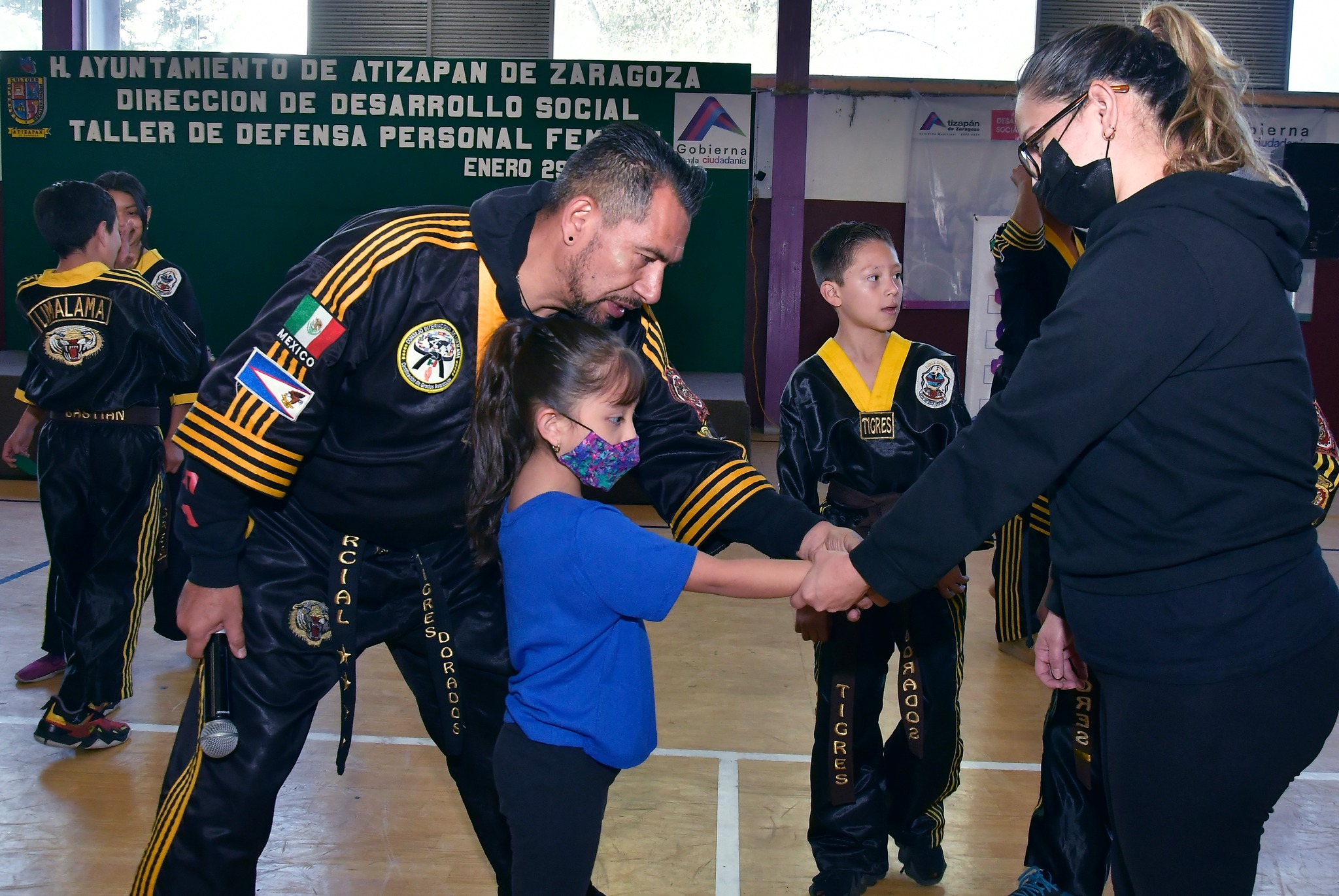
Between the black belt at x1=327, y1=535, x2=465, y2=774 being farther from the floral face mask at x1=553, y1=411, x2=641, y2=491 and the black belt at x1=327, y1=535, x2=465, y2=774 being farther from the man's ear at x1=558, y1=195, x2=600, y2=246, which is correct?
the man's ear at x1=558, y1=195, x2=600, y2=246

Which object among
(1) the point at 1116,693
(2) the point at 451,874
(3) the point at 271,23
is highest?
(3) the point at 271,23

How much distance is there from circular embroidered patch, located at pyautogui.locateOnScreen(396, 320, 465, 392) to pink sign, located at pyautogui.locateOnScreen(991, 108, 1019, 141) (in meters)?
9.56

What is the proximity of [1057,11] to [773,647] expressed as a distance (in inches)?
342

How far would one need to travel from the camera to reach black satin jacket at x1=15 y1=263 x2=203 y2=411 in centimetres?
388

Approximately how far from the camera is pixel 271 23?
11.2m

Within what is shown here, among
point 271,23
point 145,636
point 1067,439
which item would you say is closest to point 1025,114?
point 1067,439

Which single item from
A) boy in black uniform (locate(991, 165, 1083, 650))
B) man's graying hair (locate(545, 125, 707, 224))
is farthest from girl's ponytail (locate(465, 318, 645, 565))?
boy in black uniform (locate(991, 165, 1083, 650))

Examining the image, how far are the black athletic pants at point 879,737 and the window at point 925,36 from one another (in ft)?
30.0

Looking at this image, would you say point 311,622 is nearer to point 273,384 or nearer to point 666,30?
point 273,384

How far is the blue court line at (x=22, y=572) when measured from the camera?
5441 millimetres

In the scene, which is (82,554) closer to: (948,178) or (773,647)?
(773,647)

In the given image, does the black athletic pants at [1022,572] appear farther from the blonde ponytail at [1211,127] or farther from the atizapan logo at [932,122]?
the atizapan logo at [932,122]

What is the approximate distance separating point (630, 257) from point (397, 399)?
507 mm

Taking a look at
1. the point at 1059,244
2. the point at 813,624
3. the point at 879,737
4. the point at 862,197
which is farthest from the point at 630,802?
the point at 862,197
